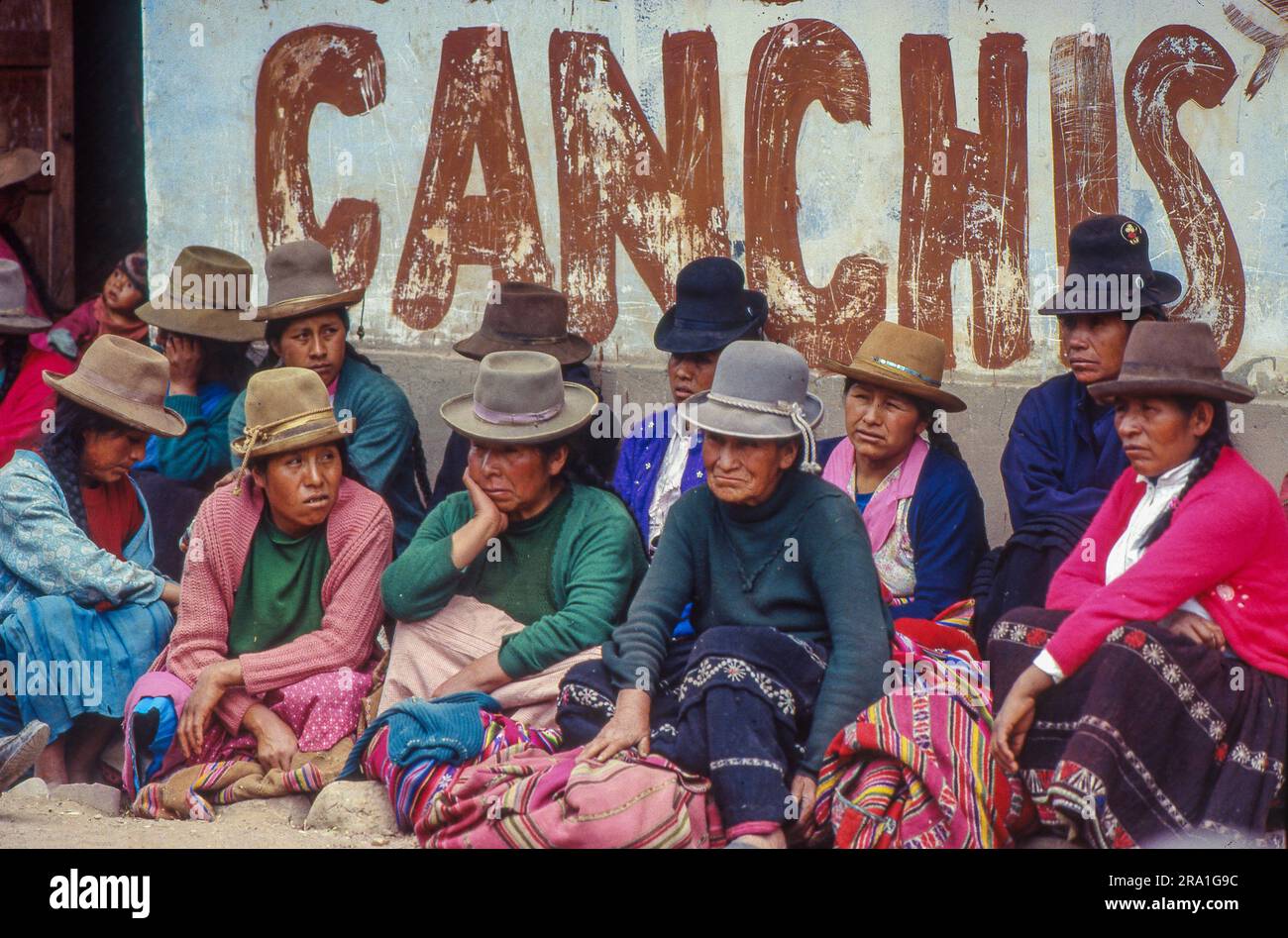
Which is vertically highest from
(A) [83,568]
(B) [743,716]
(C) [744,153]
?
(C) [744,153]

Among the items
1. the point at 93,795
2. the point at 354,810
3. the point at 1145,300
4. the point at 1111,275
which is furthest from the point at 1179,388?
the point at 93,795

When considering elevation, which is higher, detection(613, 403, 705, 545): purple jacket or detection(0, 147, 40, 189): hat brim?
detection(0, 147, 40, 189): hat brim

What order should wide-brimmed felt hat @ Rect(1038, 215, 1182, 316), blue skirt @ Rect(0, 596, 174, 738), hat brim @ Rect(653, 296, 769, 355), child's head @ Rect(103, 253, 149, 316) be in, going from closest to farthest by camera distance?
blue skirt @ Rect(0, 596, 174, 738) → wide-brimmed felt hat @ Rect(1038, 215, 1182, 316) → hat brim @ Rect(653, 296, 769, 355) → child's head @ Rect(103, 253, 149, 316)

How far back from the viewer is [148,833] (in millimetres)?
5699

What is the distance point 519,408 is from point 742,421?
93cm

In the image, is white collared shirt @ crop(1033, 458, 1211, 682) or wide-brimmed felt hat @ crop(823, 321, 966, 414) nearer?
white collared shirt @ crop(1033, 458, 1211, 682)

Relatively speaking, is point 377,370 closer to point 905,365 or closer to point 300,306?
point 300,306

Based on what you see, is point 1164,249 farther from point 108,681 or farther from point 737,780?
point 108,681

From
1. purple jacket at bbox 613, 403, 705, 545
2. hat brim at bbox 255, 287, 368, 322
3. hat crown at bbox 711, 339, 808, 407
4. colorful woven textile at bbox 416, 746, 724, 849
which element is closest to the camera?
colorful woven textile at bbox 416, 746, 724, 849

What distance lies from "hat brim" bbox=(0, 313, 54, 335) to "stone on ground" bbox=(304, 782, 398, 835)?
282 centimetres

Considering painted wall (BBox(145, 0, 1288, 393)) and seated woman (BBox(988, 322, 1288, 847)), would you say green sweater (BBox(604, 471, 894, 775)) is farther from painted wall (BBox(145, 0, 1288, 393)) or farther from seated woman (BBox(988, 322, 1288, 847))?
painted wall (BBox(145, 0, 1288, 393))

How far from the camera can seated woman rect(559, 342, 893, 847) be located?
525cm

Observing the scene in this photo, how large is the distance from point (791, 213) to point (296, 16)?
2348 mm

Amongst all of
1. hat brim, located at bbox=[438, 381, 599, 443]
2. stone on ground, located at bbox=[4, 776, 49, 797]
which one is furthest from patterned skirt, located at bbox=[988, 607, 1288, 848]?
stone on ground, located at bbox=[4, 776, 49, 797]
